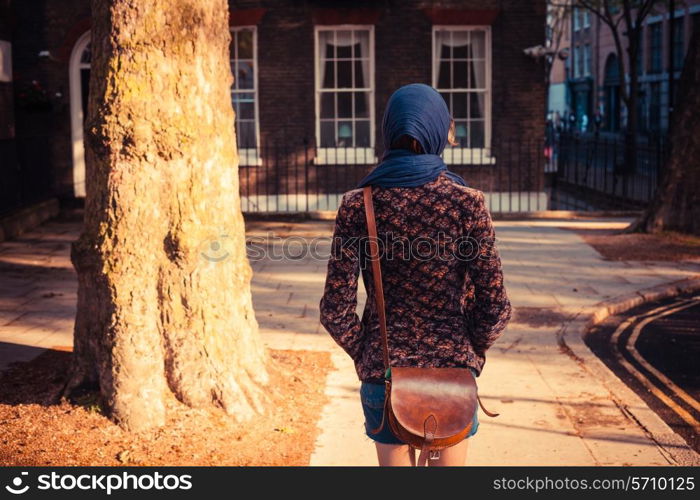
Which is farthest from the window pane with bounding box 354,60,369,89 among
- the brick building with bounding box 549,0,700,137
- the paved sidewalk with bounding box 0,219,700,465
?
the brick building with bounding box 549,0,700,137

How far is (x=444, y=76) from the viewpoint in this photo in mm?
19484

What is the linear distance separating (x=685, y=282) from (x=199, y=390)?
7.77 m

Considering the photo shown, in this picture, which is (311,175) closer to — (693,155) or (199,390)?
(693,155)

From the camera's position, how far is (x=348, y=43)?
19172mm

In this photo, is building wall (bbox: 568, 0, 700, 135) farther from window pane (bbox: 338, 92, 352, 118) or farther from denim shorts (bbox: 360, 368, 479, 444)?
denim shorts (bbox: 360, 368, 479, 444)

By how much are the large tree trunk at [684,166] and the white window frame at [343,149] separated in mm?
6476

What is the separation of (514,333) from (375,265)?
234 inches

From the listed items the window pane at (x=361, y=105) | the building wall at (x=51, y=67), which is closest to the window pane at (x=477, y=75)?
the window pane at (x=361, y=105)

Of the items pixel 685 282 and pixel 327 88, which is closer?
pixel 685 282

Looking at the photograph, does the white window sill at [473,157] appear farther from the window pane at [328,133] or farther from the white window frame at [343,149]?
the window pane at [328,133]

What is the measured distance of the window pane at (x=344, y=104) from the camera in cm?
1936

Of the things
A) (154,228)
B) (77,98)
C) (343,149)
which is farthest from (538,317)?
(77,98)
